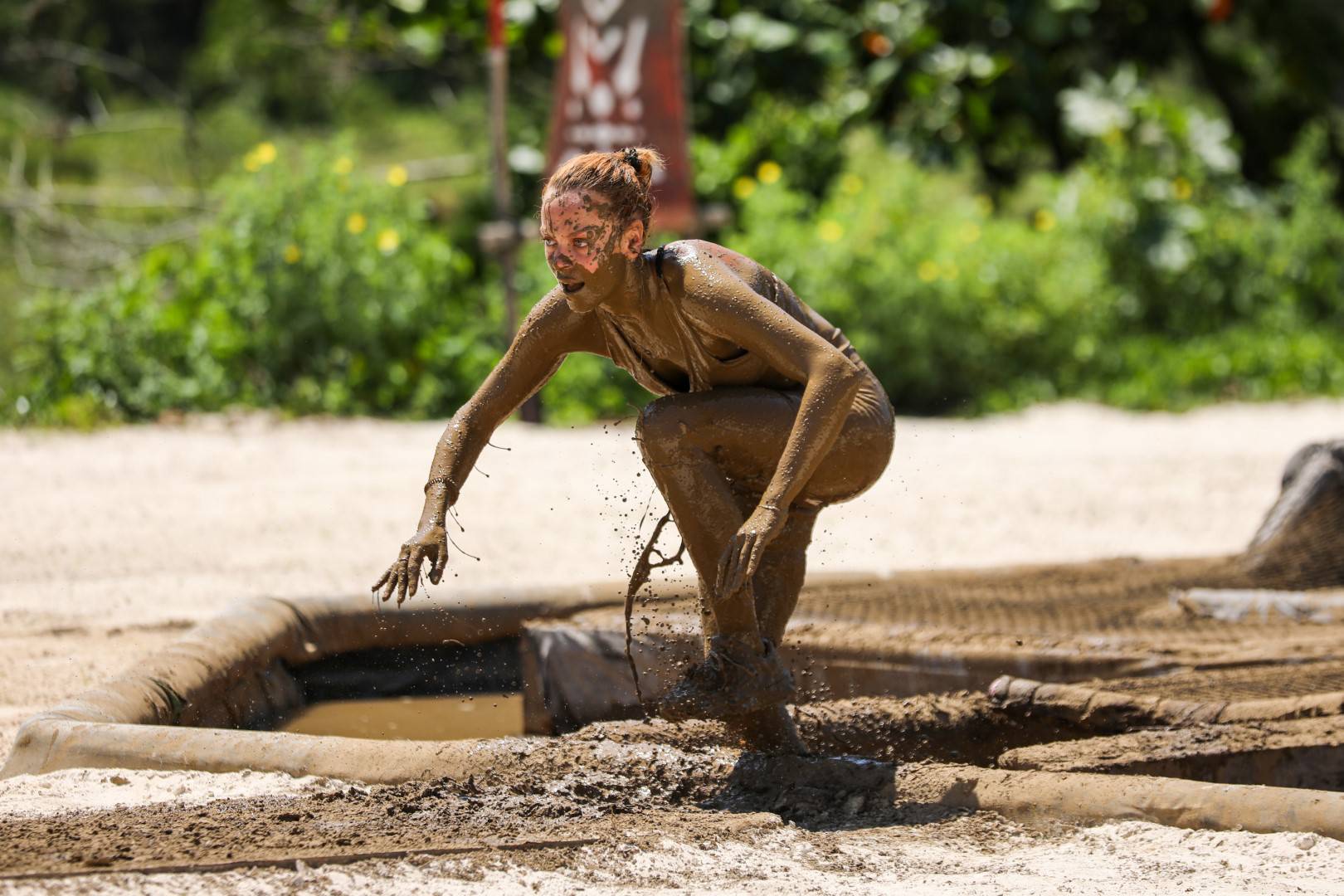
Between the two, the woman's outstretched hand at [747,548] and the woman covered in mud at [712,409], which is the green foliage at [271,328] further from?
the woman's outstretched hand at [747,548]

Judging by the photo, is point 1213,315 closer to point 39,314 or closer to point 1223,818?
point 39,314

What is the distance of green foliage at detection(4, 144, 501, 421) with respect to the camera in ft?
25.2

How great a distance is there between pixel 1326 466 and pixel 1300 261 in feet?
17.6

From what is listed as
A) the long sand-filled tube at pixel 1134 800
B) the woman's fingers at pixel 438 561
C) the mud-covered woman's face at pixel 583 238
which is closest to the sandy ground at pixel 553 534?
the long sand-filled tube at pixel 1134 800

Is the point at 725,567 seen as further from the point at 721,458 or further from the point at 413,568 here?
the point at 413,568

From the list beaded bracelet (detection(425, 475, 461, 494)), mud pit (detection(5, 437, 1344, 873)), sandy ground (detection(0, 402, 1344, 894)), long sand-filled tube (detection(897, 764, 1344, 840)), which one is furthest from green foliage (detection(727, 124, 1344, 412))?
long sand-filled tube (detection(897, 764, 1344, 840))

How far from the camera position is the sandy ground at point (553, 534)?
7.88 feet

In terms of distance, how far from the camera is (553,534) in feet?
18.6

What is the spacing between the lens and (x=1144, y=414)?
326 inches

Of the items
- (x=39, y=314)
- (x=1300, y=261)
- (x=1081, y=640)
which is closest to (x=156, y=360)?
Answer: (x=39, y=314)

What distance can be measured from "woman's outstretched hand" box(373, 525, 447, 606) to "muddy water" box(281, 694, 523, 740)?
1.07 meters

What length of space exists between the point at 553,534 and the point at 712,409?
2852mm

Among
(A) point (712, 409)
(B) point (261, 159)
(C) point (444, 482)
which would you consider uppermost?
(B) point (261, 159)

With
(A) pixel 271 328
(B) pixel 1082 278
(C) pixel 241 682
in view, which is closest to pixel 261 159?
(A) pixel 271 328
